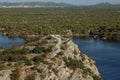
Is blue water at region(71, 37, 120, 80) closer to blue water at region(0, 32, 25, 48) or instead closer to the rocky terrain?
the rocky terrain

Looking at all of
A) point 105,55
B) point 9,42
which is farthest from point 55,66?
point 9,42

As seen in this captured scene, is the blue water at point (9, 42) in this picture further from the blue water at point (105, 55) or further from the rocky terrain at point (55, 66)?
the rocky terrain at point (55, 66)

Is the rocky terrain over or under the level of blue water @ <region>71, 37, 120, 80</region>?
over

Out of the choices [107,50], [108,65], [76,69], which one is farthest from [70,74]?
[107,50]

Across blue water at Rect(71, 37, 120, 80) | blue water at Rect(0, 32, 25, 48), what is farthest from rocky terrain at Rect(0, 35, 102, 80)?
blue water at Rect(0, 32, 25, 48)

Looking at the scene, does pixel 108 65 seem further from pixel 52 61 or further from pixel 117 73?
pixel 52 61

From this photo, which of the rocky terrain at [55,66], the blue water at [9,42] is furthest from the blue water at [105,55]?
the blue water at [9,42]
